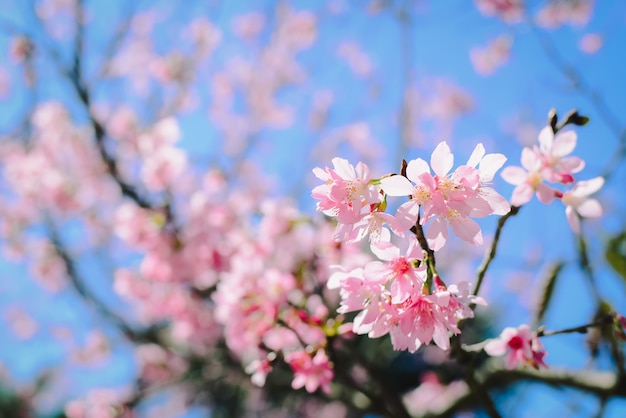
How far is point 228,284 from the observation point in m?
2.06

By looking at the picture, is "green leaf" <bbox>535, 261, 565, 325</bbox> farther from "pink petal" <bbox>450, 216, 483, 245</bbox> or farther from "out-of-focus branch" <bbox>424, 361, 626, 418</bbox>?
"pink petal" <bbox>450, 216, 483, 245</bbox>

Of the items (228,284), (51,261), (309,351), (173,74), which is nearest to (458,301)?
(309,351)

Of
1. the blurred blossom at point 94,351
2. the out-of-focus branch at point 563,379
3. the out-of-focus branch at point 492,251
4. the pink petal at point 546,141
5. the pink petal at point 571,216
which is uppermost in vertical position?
the pink petal at point 546,141

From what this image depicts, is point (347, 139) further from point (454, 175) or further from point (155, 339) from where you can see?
point (454, 175)

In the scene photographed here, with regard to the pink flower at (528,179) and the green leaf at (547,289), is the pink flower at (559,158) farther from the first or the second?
the green leaf at (547,289)

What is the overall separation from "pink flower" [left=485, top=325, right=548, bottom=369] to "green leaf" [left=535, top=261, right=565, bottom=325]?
0.64m

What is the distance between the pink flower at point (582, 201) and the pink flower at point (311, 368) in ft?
2.66

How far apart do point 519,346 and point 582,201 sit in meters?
A: 0.41

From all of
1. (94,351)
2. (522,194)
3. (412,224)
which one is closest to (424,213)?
(412,224)

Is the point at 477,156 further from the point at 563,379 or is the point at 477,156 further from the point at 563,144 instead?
A: the point at 563,379

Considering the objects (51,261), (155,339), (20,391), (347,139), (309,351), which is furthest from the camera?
(20,391)

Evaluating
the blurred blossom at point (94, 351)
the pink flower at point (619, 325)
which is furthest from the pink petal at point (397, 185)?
the blurred blossom at point (94, 351)

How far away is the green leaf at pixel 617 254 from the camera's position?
1.45 m

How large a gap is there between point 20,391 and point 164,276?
30.0ft
